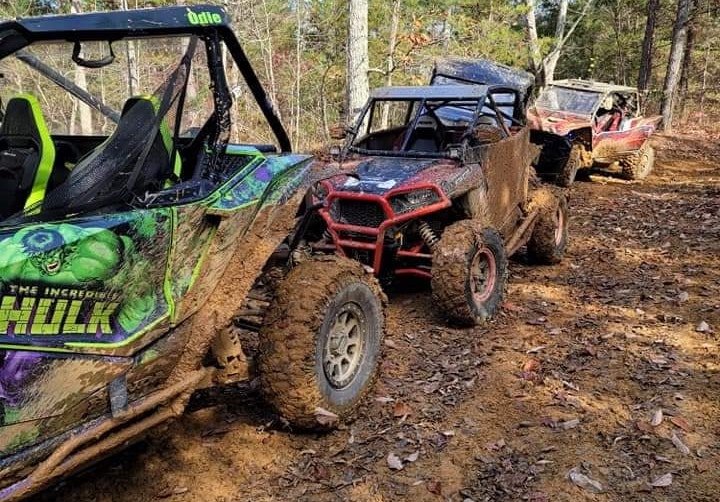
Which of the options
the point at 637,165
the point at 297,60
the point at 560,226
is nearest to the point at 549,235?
the point at 560,226

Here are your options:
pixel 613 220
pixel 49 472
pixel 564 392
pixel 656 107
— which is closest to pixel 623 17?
pixel 656 107

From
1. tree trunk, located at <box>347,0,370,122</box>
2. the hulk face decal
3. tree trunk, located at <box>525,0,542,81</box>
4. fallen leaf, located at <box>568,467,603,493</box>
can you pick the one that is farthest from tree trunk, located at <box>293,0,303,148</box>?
the hulk face decal

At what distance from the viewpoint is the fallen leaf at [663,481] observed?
3.02 metres

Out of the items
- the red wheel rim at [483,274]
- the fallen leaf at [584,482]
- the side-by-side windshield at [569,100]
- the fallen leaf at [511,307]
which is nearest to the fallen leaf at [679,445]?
the fallen leaf at [584,482]

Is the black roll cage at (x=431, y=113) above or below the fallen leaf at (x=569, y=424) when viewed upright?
above

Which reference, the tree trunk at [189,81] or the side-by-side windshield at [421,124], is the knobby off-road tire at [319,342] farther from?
the side-by-side windshield at [421,124]

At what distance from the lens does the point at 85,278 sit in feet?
7.29

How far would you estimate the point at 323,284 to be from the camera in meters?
3.33

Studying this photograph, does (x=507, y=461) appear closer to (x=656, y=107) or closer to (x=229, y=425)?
(x=229, y=425)

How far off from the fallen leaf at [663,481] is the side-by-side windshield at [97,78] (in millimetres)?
2978

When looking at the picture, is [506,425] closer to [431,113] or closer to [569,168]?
[431,113]

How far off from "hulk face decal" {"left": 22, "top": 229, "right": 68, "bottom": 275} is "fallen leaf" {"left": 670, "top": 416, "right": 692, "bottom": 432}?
3.48 meters

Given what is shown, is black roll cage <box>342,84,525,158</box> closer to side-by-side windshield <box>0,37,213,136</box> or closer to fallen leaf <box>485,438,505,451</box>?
fallen leaf <box>485,438,505,451</box>

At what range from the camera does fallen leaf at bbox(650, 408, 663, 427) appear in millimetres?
3586
